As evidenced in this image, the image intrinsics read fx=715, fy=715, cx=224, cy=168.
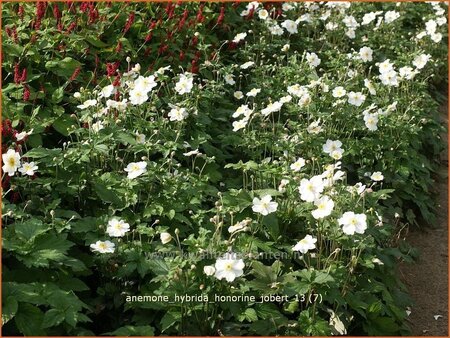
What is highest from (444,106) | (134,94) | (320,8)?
(134,94)

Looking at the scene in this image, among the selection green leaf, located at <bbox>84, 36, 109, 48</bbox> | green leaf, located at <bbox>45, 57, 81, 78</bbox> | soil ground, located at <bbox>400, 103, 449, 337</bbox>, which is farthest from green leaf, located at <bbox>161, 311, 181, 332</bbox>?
green leaf, located at <bbox>84, 36, 109, 48</bbox>

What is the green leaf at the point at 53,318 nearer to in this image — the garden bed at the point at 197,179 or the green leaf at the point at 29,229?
the garden bed at the point at 197,179

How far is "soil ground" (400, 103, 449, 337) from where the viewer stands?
3.75 meters

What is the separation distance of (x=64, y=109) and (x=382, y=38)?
3.12m

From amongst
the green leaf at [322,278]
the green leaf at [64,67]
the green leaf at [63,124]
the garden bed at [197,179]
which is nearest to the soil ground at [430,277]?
the garden bed at [197,179]

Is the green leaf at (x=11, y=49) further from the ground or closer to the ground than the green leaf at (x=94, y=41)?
further from the ground

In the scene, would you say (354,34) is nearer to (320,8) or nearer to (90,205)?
(320,8)

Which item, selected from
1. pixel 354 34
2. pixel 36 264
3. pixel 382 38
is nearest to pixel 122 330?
pixel 36 264

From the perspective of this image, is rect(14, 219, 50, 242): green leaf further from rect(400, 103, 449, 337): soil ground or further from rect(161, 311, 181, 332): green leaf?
rect(400, 103, 449, 337): soil ground

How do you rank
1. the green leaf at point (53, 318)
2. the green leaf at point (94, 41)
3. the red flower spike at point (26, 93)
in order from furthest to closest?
the green leaf at point (94, 41) → the red flower spike at point (26, 93) → the green leaf at point (53, 318)

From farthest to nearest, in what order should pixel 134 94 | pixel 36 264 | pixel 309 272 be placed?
pixel 134 94, pixel 309 272, pixel 36 264

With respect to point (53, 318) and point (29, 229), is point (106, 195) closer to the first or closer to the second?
point (29, 229)

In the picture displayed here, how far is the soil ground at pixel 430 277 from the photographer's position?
375cm

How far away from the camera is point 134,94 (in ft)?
12.3
